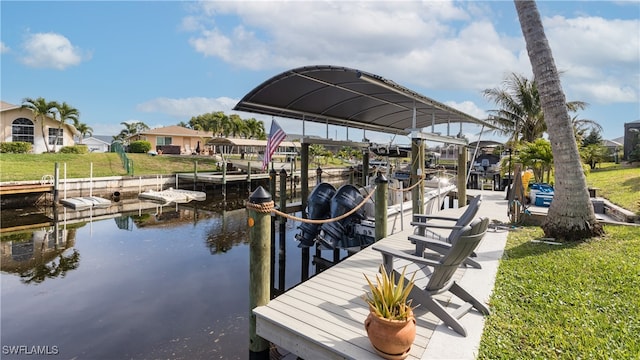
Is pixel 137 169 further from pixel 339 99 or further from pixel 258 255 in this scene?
pixel 258 255

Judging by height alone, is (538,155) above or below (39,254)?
above

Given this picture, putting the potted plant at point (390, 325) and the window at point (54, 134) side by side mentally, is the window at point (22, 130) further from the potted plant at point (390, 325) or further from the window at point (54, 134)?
the potted plant at point (390, 325)

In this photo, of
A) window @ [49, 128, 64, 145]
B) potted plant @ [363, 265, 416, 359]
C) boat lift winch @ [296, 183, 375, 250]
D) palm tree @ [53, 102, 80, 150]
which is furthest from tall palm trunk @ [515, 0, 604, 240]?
window @ [49, 128, 64, 145]

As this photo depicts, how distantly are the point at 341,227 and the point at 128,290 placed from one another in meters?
4.76

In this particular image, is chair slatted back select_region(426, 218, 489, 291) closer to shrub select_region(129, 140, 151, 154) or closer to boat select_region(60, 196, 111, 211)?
boat select_region(60, 196, 111, 211)

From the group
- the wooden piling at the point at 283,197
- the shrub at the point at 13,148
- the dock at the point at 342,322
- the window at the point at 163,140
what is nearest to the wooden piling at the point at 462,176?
the wooden piling at the point at 283,197

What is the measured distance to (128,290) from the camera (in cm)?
694

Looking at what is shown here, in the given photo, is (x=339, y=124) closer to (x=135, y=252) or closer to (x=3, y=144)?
(x=135, y=252)

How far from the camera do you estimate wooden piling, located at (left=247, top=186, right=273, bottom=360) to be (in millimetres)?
3672

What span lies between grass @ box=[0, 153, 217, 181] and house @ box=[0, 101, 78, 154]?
269 inches

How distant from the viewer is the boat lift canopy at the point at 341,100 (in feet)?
23.0

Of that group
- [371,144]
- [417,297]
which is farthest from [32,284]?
[371,144]

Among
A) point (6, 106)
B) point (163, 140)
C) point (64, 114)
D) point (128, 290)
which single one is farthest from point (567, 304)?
point (163, 140)

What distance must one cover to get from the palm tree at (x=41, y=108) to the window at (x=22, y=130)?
675mm
